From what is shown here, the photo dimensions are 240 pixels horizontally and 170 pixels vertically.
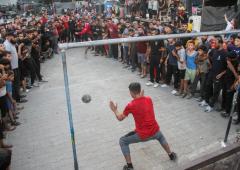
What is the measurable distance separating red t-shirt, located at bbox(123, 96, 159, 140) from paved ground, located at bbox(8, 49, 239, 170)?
766 mm

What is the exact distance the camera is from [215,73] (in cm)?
812

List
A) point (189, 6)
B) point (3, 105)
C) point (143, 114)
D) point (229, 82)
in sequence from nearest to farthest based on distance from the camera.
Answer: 1. point (143, 114)
2. point (3, 105)
3. point (229, 82)
4. point (189, 6)

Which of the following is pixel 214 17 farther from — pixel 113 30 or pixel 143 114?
pixel 143 114

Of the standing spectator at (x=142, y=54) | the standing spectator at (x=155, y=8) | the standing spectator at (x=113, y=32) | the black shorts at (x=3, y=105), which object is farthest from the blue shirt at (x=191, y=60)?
the standing spectator at (x=155, y=8)

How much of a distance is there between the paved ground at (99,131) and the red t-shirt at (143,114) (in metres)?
0.77

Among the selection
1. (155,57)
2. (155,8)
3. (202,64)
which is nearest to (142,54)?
(155,57)

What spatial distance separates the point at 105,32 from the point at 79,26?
14.7 ft

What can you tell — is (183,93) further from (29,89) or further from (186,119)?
(29,89)

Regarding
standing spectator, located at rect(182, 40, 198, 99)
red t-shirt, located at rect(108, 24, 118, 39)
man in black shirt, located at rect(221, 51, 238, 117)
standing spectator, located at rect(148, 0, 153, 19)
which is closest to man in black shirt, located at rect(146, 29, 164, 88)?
standing spectator, located at rect(182, 40, 198, 99)

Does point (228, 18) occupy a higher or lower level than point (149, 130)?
higher

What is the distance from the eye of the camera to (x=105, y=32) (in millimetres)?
15766

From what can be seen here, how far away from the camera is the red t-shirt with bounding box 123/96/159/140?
5.24 meters

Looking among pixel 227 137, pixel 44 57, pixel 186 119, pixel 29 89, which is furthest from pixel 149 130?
pixel 44 57

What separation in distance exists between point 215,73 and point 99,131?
3297 mm
